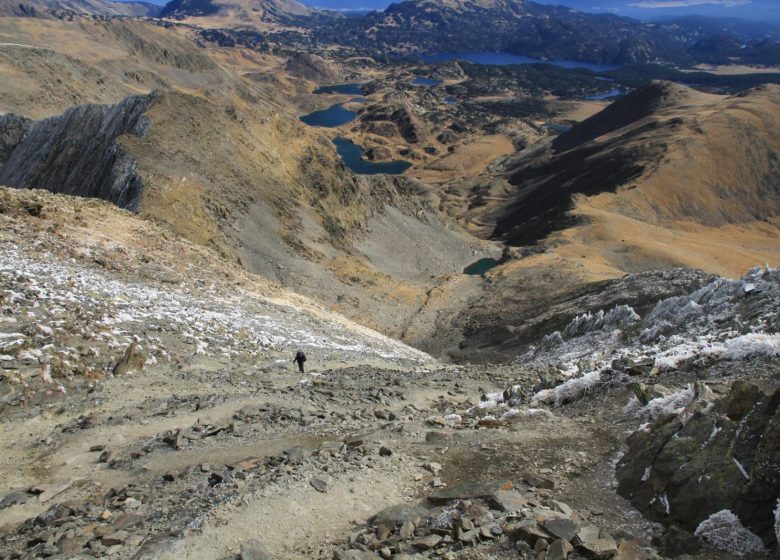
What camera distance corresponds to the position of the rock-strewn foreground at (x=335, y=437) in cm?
815

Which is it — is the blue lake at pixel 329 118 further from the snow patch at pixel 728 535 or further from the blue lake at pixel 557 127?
the snow patch at pixel 728 535

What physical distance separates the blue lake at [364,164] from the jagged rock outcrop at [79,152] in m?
78.6

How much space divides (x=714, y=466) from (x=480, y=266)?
204 ft

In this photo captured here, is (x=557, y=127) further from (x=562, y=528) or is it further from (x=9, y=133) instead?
(x=562, y=528)

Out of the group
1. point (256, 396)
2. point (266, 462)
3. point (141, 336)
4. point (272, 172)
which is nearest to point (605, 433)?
point (266, 462)

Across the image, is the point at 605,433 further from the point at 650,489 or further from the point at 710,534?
the point at 710,534

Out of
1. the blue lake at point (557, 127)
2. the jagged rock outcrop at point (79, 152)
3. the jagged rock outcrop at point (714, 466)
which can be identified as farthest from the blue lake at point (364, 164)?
the jagged rock outcrop at point (714, 466)

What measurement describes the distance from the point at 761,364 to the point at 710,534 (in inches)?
266

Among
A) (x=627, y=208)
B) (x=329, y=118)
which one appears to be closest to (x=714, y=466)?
(x=627, y=208)

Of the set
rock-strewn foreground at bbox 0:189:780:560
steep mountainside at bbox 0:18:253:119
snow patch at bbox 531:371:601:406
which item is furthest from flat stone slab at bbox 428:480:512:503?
steep mountainside at bbox 0:18:253:119

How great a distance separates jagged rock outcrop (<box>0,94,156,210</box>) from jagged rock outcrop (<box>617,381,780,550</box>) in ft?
128

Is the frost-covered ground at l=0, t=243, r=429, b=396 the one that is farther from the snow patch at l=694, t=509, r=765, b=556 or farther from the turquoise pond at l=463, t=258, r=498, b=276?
the turquoise pond at l=463, t=258, r=498, b=276

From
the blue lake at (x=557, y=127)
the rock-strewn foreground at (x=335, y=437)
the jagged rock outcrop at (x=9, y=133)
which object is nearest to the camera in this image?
the rock-strewn foreground at (x=335, y=437)

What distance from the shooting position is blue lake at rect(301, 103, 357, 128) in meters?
181
